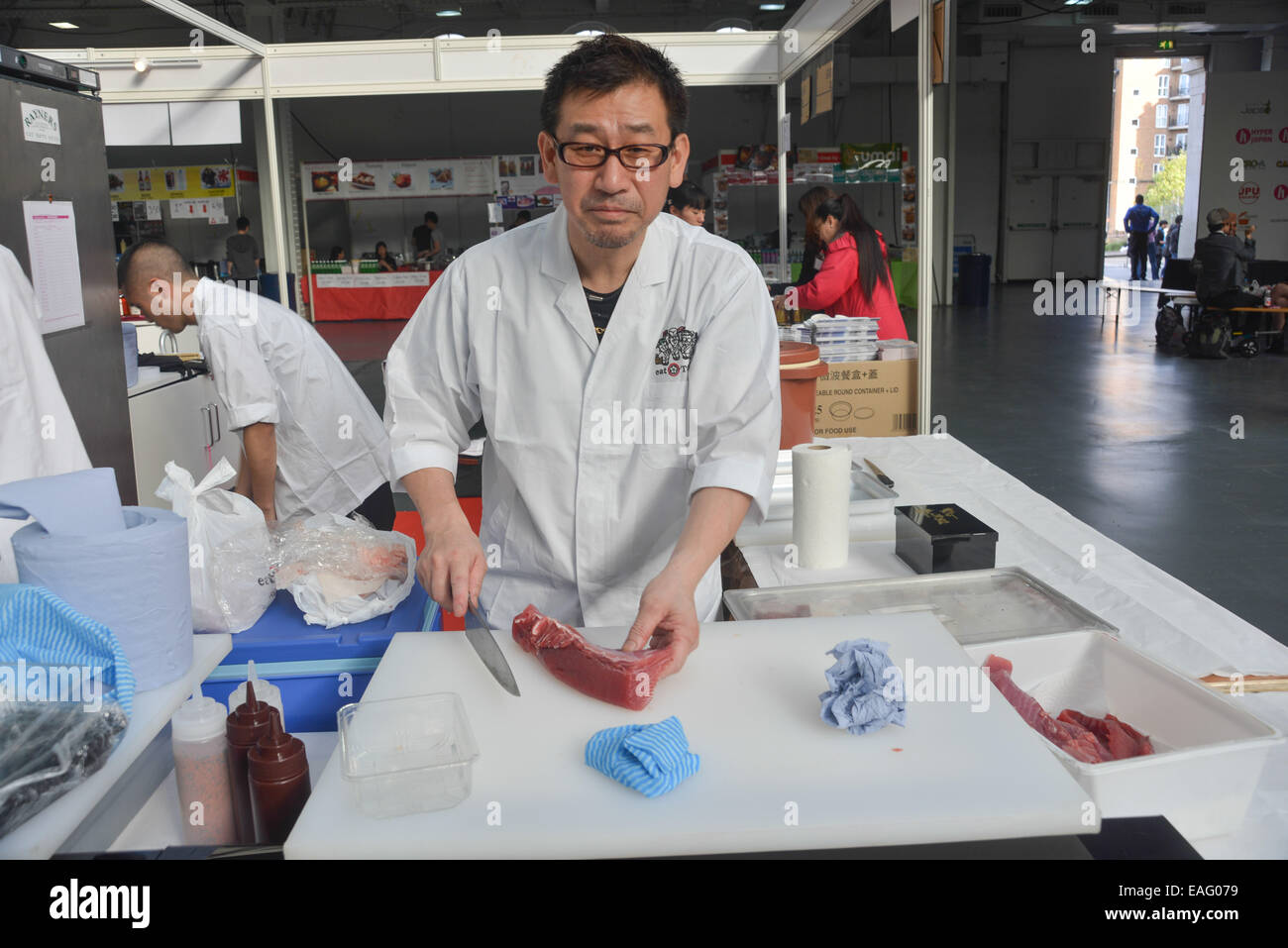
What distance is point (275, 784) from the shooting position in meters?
1.05

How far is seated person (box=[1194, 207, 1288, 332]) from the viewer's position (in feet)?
30.4

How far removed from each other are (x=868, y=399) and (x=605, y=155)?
304 centimetres

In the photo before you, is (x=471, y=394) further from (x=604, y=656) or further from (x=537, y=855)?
(x=537, y=855)

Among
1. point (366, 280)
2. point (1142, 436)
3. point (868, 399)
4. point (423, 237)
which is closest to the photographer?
point (868, 399)

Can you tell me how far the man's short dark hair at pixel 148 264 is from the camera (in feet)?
10.1

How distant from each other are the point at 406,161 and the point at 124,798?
47.1 ft

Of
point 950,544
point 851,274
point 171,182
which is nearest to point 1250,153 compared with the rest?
point 851,274

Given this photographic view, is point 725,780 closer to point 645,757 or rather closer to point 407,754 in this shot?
point 645,757

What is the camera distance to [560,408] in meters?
1.67

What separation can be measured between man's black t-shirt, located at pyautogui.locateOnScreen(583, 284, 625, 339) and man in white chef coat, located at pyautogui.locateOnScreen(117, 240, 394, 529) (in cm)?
135

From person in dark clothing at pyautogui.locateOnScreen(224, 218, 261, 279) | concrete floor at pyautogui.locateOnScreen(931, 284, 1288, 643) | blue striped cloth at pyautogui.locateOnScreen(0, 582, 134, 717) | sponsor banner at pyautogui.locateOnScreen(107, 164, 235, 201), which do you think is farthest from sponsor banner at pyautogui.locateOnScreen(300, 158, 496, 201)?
blue striped cloth at pyautogui.locateOnScreen(0, 582, 134, 717)

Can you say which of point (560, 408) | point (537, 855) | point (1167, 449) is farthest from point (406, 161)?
point (537, 855)

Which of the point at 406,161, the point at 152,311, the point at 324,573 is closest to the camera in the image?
the point at 324,573

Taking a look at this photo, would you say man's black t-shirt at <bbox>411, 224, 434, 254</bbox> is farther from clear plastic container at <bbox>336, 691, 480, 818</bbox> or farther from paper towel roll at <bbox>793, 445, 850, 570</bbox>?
clear plastic container at <bbox>336, 691, 480, 818</bbox>
